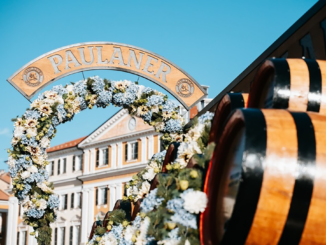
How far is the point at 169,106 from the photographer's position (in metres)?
10.5

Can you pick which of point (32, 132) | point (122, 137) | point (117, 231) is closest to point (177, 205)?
point (117, 231)

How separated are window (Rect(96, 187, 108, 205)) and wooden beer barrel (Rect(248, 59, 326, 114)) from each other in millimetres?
44201

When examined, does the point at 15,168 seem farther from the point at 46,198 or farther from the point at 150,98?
the point at 150,98

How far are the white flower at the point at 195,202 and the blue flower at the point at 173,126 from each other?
23.5ft

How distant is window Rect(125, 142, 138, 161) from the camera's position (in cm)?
4541

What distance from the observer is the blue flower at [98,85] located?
34.0 ft

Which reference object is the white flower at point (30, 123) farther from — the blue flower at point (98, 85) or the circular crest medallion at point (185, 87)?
the circular crest medallion at point (185, 87)

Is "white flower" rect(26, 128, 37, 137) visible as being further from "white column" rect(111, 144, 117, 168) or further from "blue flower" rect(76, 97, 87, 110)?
"white column" rect(111, 144, 117, 168)

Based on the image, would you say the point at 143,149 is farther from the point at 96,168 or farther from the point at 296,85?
the point at 296,85

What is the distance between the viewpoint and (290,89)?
3.18 m

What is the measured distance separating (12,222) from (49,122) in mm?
49047

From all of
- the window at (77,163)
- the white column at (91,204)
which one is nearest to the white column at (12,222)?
the window at (77,163)

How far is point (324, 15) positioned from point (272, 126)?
3335 millimetres

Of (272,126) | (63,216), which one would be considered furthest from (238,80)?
(63,216)
